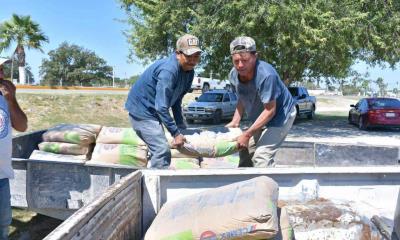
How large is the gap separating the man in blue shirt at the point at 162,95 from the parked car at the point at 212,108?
664 inches

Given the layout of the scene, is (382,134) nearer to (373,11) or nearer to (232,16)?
(373,11)

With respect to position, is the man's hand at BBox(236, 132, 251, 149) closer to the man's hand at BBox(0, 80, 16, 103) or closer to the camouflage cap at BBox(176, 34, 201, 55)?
the camouflage cap at BBox(176, 34, 201, 55)

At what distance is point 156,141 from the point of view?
4.34 meters

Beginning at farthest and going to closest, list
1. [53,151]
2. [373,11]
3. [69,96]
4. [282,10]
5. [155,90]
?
[69,96]
[373,11]
[282,10]
[53,151]
[155,90]

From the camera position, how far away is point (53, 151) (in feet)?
18.9

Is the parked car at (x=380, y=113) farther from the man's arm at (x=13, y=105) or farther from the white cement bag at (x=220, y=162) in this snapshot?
the man's arm at (x=13, y=105)

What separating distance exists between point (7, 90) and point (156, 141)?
137cm

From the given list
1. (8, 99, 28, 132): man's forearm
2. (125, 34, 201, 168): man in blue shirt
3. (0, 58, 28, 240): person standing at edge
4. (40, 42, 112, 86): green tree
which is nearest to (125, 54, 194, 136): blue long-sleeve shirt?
(125, 34, 201, 168): man in blue shirt

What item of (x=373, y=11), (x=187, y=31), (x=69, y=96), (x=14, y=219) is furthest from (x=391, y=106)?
(x=14, y=219)

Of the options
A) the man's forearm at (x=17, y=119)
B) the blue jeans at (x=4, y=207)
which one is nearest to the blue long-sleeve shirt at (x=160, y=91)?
the man's forearm at (x=17, y=119)

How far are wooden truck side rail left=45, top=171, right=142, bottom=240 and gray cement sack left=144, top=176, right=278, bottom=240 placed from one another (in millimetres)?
204

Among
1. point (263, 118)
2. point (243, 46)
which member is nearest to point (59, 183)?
point (263, 118)

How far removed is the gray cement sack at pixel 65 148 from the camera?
5707 mm

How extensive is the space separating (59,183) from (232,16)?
992 centimetres
